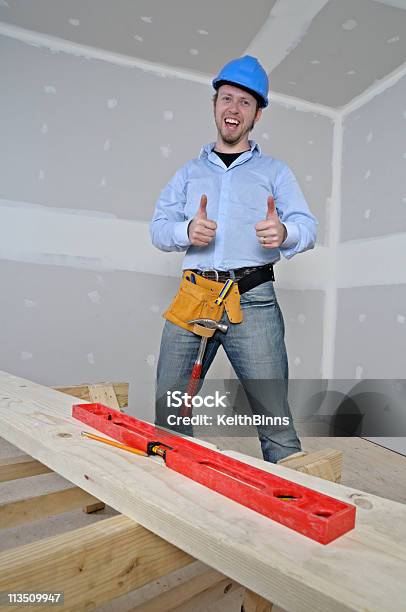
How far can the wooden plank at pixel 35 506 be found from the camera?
1.07 m

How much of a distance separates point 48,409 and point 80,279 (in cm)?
Result: 163

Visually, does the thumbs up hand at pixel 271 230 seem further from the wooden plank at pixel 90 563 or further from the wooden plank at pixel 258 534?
the wooden plank at pixel 90 563

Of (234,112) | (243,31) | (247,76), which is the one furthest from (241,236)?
(243,31)

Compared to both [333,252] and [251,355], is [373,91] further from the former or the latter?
[251,355]

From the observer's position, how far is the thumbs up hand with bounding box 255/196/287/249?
147 centimetres

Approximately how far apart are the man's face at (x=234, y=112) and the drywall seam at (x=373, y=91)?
1.44 meters

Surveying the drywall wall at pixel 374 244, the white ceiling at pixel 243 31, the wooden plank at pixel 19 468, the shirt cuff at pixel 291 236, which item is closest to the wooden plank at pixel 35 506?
the wooden plank at pixel 19 468

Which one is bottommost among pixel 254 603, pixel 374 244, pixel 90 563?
pixel 254 603

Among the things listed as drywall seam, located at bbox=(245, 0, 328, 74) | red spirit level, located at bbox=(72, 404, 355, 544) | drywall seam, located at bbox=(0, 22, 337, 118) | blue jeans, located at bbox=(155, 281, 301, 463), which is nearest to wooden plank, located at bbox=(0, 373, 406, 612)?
red spirit level, located at bbox=(72, 404, 355, 544)

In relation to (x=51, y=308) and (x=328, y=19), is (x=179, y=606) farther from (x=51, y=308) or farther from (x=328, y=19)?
(x=328, y=19)

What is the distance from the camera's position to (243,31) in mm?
2439

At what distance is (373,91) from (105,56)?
165 centimetres

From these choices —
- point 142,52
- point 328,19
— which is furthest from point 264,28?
point 142,52

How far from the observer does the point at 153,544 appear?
64 centimetres
